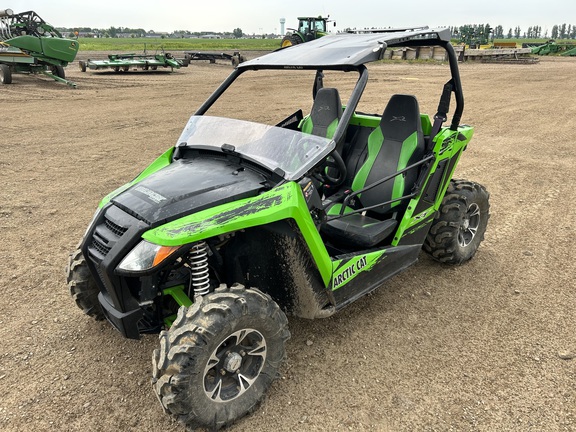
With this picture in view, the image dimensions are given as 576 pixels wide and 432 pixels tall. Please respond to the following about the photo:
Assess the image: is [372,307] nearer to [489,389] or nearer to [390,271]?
[390,271]

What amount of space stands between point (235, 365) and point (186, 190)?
A: 102 centimetres

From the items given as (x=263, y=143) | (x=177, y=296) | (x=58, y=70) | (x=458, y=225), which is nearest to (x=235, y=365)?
(x=177, y=296)

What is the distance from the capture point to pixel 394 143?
390 cm

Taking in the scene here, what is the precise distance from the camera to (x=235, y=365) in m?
2.52

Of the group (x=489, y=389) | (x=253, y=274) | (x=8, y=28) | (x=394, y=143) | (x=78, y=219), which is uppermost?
(x=8, y=28)

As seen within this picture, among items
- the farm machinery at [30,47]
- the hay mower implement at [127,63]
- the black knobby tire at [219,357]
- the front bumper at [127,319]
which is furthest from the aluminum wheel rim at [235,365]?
the hay mower implement at [127,63]

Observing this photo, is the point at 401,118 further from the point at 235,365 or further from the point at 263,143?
the point at 235,365

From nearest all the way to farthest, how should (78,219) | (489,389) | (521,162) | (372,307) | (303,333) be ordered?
(489,389) → (303,333) → (372,307) → (78,219) → (521,162)

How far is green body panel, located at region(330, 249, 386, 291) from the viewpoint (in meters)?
2.93

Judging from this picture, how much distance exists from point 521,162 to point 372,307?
506 cm

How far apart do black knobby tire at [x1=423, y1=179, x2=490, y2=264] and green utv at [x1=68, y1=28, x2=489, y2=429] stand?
0.30 metres

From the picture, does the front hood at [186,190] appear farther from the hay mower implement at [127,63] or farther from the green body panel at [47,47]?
the hay mower implement at [127,63]

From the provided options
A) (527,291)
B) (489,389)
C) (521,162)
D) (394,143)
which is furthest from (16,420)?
(521,162)

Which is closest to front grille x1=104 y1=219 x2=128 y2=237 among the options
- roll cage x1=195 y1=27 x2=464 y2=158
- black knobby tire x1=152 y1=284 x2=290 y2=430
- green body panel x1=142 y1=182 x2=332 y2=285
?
green body panel x1=142 y1=182 x2=332 y2=285
